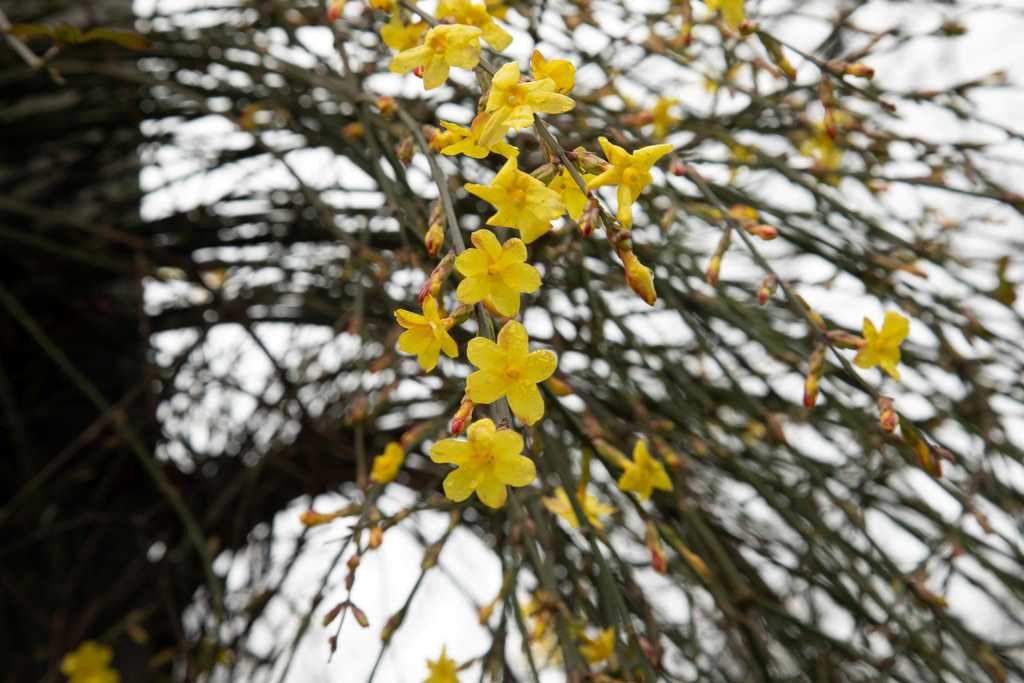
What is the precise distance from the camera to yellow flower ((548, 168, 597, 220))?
72 centimetres

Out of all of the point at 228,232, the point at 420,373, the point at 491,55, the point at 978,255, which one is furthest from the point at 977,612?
the point at 491,55

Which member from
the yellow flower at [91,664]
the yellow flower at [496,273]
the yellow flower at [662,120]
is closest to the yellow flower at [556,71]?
the yellow flower at [496,273]

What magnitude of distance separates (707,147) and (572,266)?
769 millimetres

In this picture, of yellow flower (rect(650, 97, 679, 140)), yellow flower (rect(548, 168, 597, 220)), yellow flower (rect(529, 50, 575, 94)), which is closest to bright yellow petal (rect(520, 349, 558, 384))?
yellow flower (rect(548, 168, 597, 220))

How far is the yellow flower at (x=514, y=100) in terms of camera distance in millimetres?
689

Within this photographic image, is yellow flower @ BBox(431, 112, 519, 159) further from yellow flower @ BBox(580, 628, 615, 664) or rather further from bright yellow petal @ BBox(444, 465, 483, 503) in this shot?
yellow flower @ BBox(580, 628, 615, 664)

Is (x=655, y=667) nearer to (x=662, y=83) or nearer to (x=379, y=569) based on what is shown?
(x=379, y=569)

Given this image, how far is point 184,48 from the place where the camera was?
67.6 inches

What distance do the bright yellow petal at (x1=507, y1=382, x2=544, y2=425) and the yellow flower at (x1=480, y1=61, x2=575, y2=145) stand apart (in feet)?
0.56

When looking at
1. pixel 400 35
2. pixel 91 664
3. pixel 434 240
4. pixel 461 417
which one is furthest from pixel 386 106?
pixel 91 664

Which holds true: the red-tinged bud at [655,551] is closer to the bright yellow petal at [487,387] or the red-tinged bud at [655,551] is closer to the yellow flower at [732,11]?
the bright yellow petal at [487,387]

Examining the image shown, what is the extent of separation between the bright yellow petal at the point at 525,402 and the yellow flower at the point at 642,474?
315 millimetres

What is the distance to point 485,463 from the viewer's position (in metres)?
0.69

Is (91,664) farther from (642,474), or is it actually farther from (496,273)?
(496,273)
